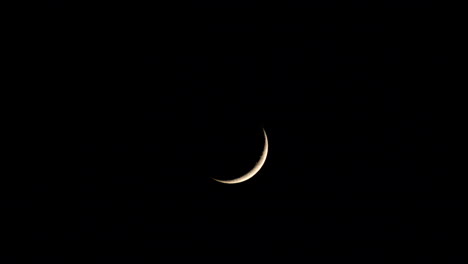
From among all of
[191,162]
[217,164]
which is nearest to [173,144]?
[191,162]

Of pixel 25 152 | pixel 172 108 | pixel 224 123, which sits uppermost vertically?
pixel 25 152

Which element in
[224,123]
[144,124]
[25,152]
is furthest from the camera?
[25,152]

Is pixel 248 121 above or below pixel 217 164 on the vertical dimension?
above

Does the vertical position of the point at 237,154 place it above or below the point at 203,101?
below

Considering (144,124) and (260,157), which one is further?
(144,124)

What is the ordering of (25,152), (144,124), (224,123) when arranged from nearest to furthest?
(224,123), (144,124), (25,152)

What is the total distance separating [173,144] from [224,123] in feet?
1.89

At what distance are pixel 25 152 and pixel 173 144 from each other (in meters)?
2.58

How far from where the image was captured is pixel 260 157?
3.72 meters

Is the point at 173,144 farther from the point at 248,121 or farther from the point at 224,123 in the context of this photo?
the point at 248,121

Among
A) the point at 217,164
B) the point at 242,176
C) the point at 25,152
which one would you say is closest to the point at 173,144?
the point at 217,164

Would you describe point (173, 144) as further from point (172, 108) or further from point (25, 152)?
point (25, 152)

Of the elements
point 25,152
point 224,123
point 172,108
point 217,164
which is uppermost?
point 25,152

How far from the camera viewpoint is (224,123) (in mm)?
3621
